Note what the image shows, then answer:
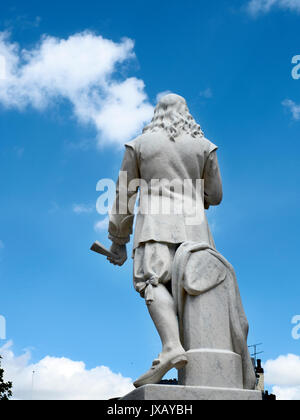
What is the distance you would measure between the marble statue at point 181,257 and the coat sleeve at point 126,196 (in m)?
0.01

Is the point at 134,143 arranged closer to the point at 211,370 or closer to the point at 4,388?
the point at 211,370

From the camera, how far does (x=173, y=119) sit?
23.4 feet

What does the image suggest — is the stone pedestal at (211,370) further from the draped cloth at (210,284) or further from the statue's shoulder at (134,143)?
the statue's shoulder at (134,143)

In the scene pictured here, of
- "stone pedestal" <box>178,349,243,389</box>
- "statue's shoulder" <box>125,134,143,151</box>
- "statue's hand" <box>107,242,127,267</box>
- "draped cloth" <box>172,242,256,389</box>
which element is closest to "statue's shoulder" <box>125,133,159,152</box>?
"statue's shoulder" <box>125,134,143,151</box>

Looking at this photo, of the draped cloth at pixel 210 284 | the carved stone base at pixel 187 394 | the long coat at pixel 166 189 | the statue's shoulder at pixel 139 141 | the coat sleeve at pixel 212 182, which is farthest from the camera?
the coat sleeve at pixel 212 182

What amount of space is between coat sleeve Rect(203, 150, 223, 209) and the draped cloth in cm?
130

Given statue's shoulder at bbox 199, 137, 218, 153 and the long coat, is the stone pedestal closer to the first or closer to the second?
the long coat

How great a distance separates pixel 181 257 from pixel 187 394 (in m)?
1.47

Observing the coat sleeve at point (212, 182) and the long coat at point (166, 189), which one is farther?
the coat sleeve at point (212, 182)

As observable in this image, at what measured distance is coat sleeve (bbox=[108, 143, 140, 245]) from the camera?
7078mm

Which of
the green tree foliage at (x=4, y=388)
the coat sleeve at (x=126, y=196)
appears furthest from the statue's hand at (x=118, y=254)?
the green tree foliage at (x=4, y=388)

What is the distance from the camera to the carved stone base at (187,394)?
5238 mm

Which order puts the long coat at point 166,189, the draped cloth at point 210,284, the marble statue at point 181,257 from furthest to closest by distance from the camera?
the long coat at point 166,189 → the draped cloth at point 210,284 → the marble statue at point 181,257
